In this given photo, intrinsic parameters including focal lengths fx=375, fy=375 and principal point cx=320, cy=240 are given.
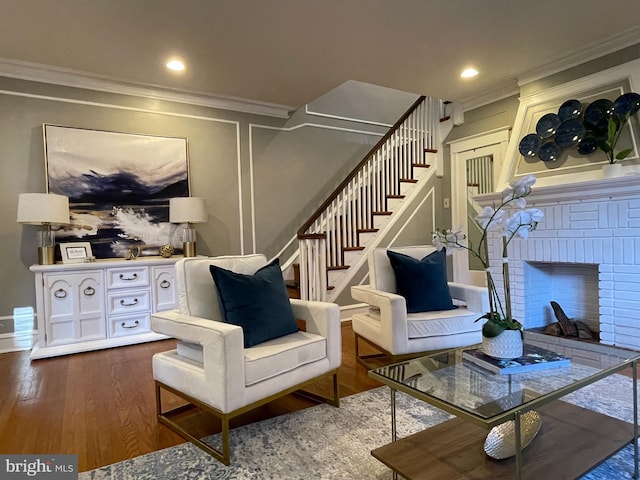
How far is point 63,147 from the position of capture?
140 inches

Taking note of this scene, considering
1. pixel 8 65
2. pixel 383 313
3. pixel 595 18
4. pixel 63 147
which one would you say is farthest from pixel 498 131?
pixel 8 65

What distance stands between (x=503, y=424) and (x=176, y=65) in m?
3.66

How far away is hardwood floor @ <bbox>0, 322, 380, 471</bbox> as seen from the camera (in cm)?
183

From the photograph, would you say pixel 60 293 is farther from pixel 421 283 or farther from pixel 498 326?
pixel 498 326

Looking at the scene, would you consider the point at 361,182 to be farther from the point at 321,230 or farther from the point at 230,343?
the point at 230,343

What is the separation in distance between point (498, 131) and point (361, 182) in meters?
1.68

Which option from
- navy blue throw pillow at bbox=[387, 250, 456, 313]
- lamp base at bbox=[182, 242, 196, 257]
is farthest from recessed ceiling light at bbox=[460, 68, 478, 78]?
lamp base at bbox=[182, 242, 196, 257]

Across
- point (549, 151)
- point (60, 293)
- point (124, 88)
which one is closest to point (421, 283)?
point (549, 151)

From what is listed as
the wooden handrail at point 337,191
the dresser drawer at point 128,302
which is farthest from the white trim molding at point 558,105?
the dresser drawer at point 128,302

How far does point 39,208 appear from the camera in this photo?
315 cm

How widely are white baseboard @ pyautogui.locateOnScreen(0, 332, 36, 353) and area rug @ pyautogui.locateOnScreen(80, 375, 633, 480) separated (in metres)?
2.51

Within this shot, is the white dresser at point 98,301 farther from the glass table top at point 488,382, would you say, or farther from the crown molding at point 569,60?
the crown molding at point 569,60

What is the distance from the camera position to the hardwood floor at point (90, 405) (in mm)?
1831

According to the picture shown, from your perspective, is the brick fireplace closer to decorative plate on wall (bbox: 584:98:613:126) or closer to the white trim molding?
the white trim molding
